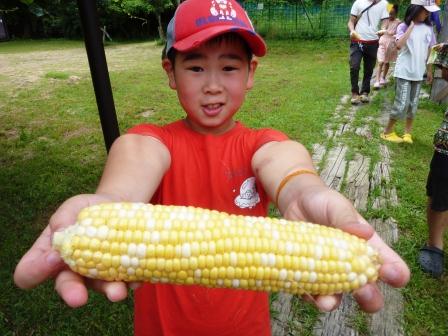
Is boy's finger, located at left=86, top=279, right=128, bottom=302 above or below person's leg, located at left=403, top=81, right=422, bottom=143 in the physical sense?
above

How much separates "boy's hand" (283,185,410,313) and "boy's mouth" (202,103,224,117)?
0.56m

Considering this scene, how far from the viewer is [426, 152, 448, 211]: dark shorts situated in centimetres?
311

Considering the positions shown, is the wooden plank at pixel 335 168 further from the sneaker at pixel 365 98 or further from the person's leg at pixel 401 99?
the sneaker at pixel 365 98

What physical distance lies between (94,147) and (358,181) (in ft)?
12.7

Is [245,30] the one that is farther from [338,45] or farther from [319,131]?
[338,45]

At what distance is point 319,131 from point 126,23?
2586 centimetres

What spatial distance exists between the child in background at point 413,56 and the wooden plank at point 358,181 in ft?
3.76

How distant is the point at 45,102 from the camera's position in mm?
9070

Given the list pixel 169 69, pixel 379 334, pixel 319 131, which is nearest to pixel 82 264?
pixel 169 69

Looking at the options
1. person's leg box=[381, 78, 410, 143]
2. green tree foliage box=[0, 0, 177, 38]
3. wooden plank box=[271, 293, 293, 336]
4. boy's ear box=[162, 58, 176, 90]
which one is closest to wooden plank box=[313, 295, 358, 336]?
wooden plank box=[271, 293, 293, 336]

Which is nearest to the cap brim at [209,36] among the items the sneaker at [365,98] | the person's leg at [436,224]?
the person's leg at [436,224]

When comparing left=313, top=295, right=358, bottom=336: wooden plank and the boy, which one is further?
left=313, top=295, right=358, bottom=336: wooden plank

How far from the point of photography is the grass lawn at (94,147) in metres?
3.01

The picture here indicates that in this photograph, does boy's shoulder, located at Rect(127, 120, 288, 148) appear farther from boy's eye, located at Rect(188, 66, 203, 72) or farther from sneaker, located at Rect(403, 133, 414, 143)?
sneaker, located at Rect(403, 133, 414, 143)
